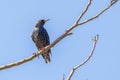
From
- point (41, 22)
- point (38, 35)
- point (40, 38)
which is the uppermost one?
point (41, 22)

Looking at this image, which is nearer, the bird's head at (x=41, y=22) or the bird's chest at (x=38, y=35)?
the bird's chest at (x=38, y=35)

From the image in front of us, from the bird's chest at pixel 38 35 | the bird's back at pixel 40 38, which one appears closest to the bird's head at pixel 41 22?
the bird's chest at pixel 38 35

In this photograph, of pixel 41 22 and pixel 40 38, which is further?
pixel 41 22

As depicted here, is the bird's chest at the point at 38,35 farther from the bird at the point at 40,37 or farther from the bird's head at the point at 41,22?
the bird's head at the point at 41,22

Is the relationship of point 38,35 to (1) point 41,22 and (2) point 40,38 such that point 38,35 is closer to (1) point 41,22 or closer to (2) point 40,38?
(2) point 40,38

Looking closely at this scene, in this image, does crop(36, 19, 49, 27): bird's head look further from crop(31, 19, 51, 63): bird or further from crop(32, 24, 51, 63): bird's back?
crop(32, 24, 51, 63): bird's back

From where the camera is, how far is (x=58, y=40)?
199 inches

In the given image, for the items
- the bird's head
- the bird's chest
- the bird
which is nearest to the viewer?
the bird

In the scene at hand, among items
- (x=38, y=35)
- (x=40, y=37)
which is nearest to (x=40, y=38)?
(x=40, y=37)

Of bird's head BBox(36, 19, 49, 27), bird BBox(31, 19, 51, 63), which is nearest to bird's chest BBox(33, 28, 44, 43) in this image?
bird BBox(31, 19, 51, 63)

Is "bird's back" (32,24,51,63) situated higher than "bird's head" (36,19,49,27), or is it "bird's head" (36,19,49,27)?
"bird's head" (36,19,49,27)

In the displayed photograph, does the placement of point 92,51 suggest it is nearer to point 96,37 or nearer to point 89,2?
point 96,37

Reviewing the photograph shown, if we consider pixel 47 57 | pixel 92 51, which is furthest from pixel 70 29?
pixel 47 57

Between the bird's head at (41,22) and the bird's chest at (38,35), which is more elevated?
the bird's head at (41,22)
